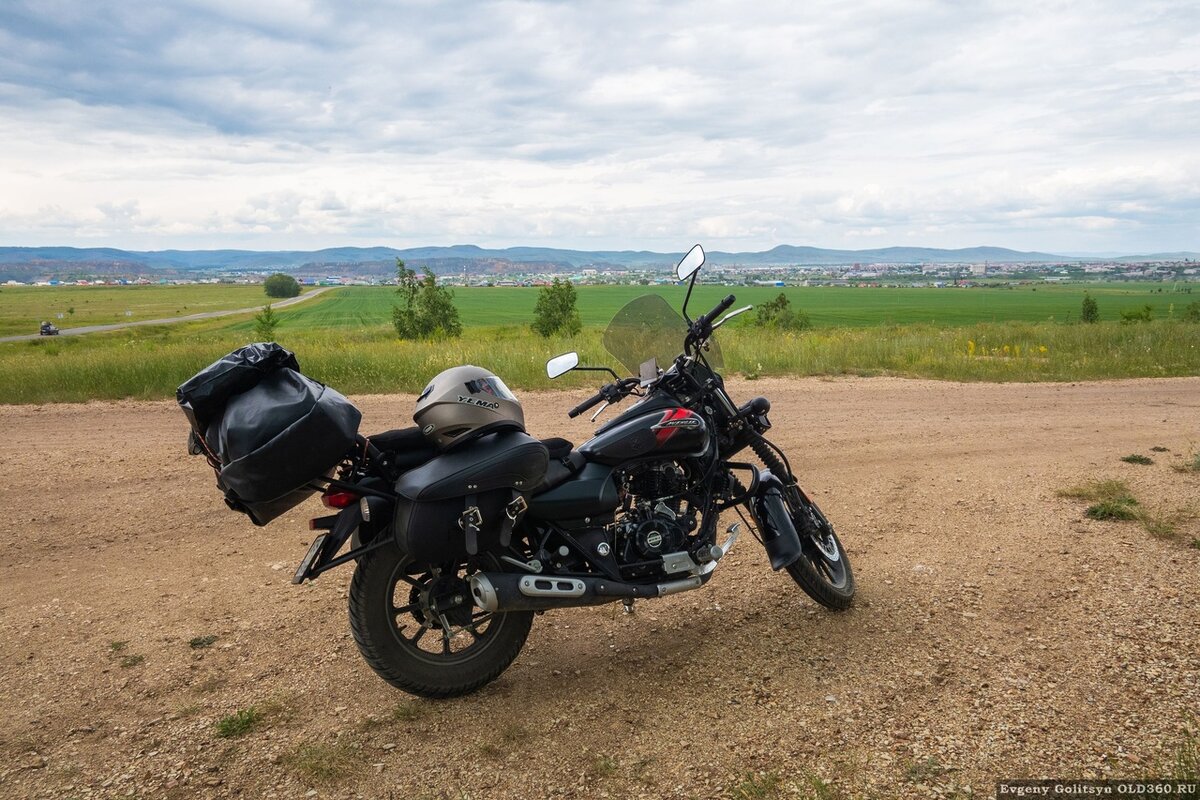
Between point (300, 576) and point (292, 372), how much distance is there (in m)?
0.85

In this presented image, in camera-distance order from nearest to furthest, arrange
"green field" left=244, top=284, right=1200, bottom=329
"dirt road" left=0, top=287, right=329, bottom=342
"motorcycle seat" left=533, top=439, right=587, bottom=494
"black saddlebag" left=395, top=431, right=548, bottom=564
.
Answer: "black saddlebag" left=395, top=431, right=548, bottom=564 < "motorcycle seat" left=533, top=439, right=587, bottom=494 < "dirt road" left=0, top=287, right=329, bottom=342 < "green field" left=244, top=284, right=1200, bottom=329

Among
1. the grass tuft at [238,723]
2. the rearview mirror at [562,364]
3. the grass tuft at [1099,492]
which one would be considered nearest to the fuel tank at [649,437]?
the rearview mirror at [562,364]

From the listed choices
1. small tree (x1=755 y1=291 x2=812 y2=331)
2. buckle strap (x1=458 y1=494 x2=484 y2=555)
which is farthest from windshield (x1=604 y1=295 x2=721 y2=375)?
small tree (x1=755 y1=291 x2=812 y2=331)

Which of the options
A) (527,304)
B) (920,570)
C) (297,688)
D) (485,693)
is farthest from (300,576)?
(527,304)

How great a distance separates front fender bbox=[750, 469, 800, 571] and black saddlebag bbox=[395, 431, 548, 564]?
135cm

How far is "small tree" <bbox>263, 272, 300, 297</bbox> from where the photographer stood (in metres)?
114

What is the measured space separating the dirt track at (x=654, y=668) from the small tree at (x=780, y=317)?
105 feet

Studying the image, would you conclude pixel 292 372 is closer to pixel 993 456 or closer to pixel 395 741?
pixel 395 741

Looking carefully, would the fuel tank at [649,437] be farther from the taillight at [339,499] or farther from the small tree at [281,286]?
the small tree at [281,286]

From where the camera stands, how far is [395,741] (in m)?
3.43

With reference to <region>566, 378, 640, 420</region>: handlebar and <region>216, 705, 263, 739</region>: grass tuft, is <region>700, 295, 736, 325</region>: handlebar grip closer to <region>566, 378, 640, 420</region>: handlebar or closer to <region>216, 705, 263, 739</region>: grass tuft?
<region>566, 378, 640, 420</region>: handlebar

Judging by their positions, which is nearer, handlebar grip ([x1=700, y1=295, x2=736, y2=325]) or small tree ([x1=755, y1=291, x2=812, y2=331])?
handlebar grip ([x1=700, y1=295, x2=736, y2=325])

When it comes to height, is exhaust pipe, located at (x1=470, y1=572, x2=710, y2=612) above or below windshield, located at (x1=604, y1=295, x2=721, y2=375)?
below

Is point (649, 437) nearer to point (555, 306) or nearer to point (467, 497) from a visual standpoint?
point (467, 497)
